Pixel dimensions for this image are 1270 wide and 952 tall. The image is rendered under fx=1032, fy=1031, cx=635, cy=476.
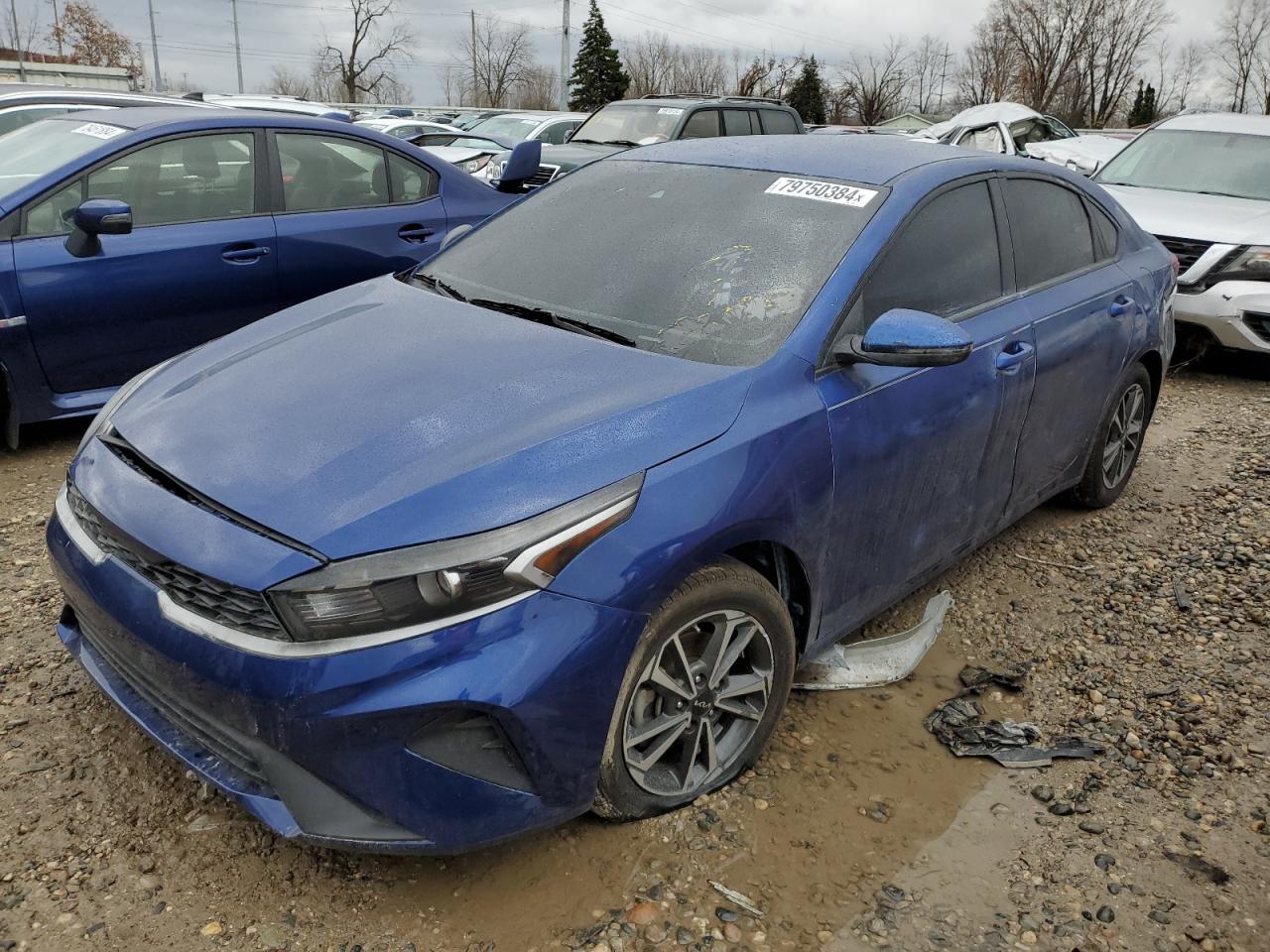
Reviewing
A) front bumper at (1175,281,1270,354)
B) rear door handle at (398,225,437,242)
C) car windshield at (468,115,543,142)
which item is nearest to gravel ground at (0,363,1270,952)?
rear door handle at (398,225,437,242)

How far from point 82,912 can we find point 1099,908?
235 centimetres

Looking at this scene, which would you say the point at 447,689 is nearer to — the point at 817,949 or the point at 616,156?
the point at 817,949

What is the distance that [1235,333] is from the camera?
710 cm

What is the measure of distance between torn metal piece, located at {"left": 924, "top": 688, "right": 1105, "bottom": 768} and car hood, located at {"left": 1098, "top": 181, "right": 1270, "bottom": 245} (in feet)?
17.5

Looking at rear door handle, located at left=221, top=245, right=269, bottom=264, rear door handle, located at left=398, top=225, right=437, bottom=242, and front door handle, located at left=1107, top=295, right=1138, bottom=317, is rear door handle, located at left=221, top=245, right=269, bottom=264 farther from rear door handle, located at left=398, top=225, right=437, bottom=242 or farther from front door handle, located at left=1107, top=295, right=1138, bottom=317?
front door handle, located at left=1107, top=295, right=1138, bottom=317

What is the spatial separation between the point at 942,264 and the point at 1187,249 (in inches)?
194

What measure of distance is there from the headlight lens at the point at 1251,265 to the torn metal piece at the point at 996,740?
5.18 meters

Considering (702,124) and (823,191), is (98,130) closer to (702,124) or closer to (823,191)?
(823,191)

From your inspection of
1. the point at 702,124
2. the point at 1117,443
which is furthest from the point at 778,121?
the point at 1117,443

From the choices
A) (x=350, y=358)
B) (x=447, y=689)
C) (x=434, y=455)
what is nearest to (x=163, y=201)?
(x=350, y=358)

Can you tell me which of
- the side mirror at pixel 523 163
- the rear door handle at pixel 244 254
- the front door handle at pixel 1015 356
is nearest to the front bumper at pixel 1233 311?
the front door handle at pixel 1015 356

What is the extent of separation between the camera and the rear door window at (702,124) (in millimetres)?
11656

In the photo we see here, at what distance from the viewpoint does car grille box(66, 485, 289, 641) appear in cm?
210

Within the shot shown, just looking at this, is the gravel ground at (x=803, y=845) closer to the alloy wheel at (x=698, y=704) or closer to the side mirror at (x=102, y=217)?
the alloy wheel at (x=698, y=704)
